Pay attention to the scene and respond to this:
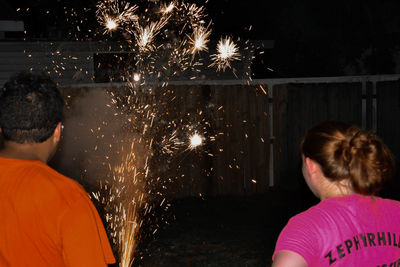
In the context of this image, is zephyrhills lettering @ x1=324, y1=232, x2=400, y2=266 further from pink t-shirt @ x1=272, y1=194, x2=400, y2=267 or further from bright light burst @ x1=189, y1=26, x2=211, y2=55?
bright light burst @ x1=189, y1=26, x2=211, y2=55

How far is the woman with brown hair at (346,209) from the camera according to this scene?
83.0 inches

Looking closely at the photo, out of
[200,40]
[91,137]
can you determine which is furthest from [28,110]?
[200,40]

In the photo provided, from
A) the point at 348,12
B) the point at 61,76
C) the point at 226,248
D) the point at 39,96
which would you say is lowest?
the point at 226,248

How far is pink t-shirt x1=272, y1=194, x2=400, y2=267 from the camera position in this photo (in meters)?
2.08

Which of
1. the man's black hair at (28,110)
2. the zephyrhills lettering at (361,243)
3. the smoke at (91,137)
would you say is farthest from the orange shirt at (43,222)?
the smoke at (91,137)

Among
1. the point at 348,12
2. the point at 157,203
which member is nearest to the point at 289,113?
the point at 157,203

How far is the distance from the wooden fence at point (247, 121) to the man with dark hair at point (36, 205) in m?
6.74

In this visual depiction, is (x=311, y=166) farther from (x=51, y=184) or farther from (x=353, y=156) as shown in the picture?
(x=51, y=184)

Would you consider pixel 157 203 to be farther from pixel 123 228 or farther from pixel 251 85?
pixel 251 85

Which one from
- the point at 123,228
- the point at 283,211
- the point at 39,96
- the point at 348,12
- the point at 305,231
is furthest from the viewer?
the point at 348,12

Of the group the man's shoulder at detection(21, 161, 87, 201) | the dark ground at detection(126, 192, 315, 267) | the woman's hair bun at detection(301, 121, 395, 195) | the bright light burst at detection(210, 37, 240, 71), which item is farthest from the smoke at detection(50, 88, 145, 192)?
the bright light burst at detection(210, 37, 240, 71)

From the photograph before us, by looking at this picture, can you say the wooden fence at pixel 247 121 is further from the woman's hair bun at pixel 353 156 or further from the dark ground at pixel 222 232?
the woman's hair bun at pixel 353 156

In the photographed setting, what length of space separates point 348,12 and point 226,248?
20569 millimetres

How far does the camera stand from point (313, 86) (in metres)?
10.3
